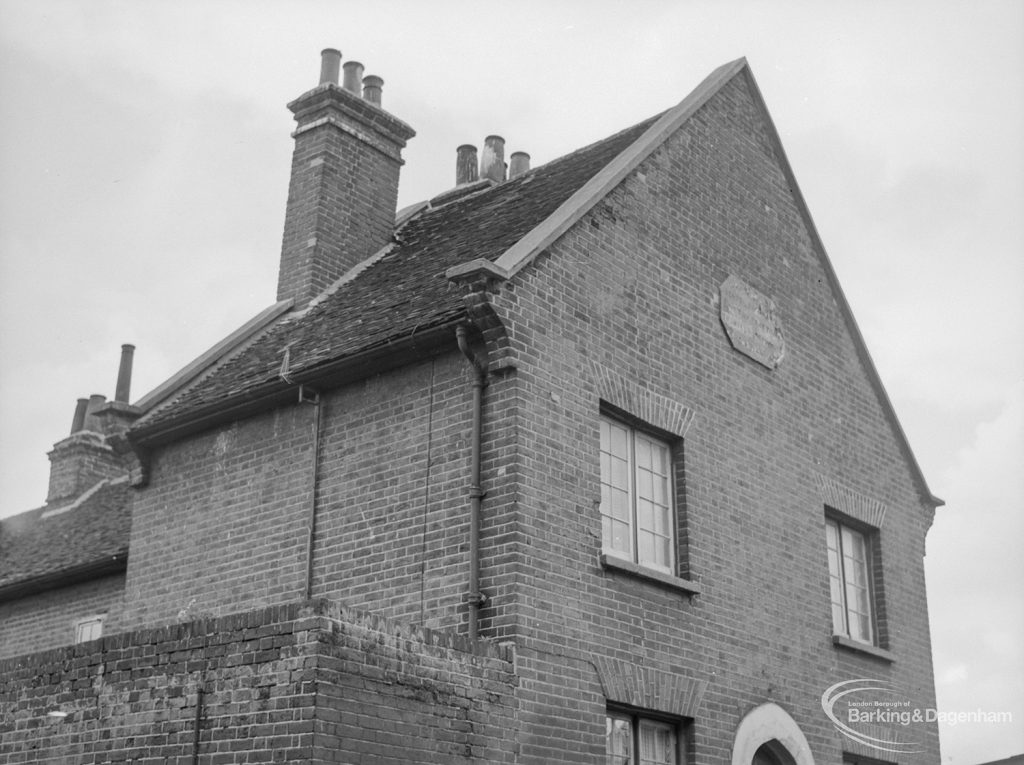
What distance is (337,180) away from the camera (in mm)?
16828

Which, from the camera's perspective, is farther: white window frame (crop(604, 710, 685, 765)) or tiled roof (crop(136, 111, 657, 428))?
tiled roof (crop(136, 111, 657, 428))

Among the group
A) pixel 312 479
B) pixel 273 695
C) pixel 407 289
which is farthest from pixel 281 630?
pixel 407 289

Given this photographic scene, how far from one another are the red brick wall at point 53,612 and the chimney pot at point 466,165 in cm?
786

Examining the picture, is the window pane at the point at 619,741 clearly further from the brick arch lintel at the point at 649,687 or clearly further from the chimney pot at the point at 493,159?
the chimney pot at the point at 493,159

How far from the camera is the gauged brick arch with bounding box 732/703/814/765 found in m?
12.2

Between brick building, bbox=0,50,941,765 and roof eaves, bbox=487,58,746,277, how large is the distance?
48 mm

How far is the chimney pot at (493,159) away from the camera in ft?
63.2

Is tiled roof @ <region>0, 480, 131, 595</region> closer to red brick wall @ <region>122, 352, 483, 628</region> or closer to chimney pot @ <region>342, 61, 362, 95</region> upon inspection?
red brick wall @ <region>122, 352, 483, 628</region>

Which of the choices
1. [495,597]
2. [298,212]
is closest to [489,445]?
[495,597]

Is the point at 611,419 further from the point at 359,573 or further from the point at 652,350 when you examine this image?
the point at 359,573

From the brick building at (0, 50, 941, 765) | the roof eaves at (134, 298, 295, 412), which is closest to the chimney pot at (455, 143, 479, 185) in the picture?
the brick building at (0, 50, 941, 765)

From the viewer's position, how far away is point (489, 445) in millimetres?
10984

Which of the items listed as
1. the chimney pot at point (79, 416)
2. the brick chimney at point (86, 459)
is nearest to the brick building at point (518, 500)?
the brick chimney at point (86, 459)

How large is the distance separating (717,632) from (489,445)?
3.34 m
